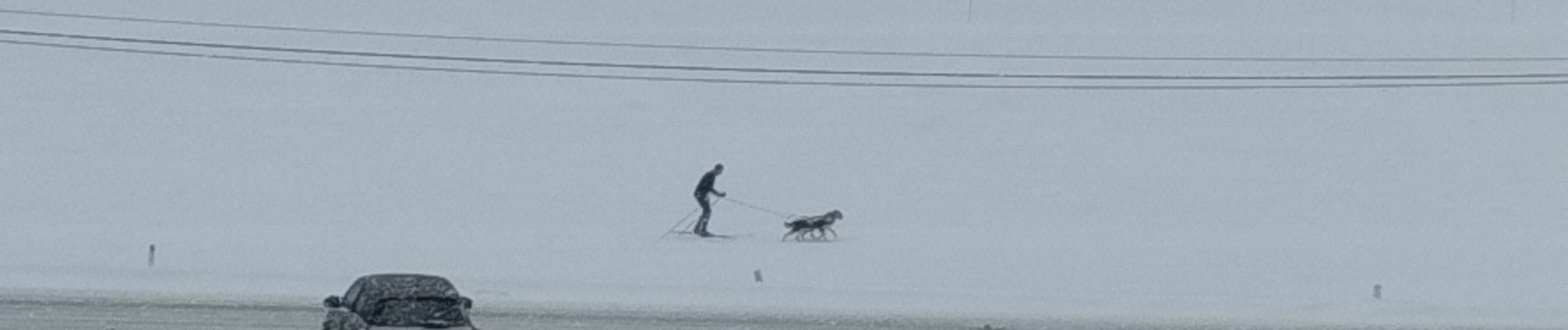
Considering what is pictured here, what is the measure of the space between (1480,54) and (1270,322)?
80.1 feet

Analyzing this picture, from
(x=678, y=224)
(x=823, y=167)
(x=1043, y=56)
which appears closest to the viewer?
(x=678, y=224)

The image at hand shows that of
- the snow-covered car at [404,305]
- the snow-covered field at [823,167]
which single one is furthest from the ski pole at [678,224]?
the snow-covered car at [404,305]

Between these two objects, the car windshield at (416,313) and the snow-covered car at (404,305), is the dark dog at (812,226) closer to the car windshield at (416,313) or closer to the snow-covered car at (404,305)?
the snow-covered car at (404,305)

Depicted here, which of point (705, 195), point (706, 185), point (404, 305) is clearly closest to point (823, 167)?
point (706, 185)

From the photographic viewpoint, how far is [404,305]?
20.5 meters

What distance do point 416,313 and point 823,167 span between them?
2018 centimetres

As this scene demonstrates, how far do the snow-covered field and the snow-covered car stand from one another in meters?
6.43

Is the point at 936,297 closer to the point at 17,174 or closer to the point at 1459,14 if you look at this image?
the point at 17,174

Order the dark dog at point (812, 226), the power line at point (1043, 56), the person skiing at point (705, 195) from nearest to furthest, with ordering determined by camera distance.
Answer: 1. the dark dog at point (812, 226)
2. the person skiing at point (705, 195)
3. the power line at point (1043, 56)

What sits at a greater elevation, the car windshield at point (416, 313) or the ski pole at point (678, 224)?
the ski pole at point (678, 224)

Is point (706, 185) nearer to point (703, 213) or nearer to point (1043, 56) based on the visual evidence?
point (703, 213)

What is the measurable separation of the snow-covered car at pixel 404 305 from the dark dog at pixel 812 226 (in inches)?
499

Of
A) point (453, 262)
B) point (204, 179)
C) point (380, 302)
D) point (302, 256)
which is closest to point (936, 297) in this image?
point (453, 262)

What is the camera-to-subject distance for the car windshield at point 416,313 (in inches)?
798
